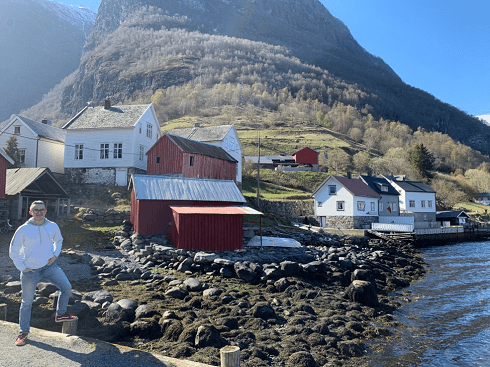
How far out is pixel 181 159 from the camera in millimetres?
33406

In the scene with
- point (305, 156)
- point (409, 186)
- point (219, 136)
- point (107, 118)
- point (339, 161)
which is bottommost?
point (409, 186)

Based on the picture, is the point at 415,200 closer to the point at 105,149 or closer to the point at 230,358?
the point at 105,149

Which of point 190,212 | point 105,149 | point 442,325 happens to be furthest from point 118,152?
point 442,325

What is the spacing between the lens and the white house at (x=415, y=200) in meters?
58.9

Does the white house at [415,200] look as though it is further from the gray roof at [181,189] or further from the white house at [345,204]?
the gray roof at [181,189]

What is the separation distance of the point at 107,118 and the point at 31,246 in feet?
116

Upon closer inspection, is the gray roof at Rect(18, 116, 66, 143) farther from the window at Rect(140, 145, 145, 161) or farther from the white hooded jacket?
the white hooded jacket

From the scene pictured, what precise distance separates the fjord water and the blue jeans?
7964 mm

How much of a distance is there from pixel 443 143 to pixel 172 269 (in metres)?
149

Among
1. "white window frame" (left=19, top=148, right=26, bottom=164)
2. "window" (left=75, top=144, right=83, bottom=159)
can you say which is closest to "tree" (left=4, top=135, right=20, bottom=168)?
"white window frame" (left=19, top=148, right=26, bottom=164)

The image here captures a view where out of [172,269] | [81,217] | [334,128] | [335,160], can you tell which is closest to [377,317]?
[172,269]

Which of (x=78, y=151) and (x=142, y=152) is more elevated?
(x=142, y=152)

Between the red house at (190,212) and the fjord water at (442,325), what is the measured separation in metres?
10.5

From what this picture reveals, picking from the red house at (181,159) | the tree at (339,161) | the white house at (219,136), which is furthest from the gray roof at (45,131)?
the tree at (339,161)
